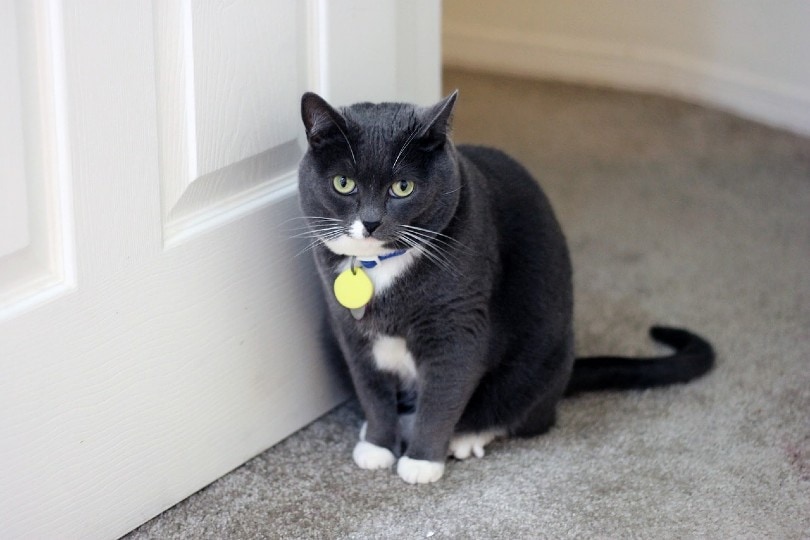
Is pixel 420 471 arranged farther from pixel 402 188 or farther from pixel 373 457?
pixel 402 188

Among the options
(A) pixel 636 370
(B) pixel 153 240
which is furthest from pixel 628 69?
(B) pixel 153 240

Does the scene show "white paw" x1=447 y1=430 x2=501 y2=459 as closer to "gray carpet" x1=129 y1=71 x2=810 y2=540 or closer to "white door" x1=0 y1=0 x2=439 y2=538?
"gray carpet" x1=129 y1=71 x2=810 y2=540

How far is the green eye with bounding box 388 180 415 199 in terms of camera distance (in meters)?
1.21

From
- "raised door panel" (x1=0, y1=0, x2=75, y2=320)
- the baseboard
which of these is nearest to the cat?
"raised door panel" (x1=0, y1=0, x2=75, y2=320)

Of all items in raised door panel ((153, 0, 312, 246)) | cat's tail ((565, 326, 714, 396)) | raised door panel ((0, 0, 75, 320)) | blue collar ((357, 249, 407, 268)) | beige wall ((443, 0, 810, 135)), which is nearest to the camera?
raised door panel ((0, 0, 75, 320))

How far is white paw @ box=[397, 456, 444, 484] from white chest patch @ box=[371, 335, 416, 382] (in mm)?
116

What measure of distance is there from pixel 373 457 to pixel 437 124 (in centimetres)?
49

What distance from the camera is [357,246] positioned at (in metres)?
1.23

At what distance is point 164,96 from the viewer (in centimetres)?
115

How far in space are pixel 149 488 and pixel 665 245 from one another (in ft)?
4.09

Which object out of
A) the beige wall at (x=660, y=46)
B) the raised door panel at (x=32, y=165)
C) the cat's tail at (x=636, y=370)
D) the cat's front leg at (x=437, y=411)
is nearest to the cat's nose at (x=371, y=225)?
the cat's front leg at (x=437, y=411)

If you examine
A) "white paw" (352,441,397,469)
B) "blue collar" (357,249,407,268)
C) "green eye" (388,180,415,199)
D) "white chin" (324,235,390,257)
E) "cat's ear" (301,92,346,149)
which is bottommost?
"white paw" (352,441,397,469)

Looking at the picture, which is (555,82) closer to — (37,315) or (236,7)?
(236,7)

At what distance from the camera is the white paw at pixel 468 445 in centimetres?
143
